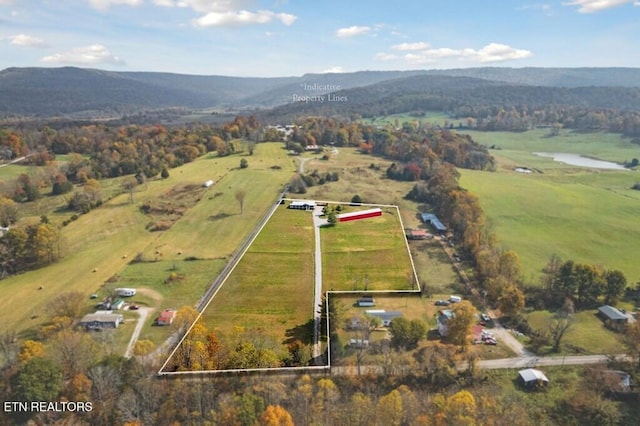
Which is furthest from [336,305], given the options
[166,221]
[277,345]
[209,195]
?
[209,195]

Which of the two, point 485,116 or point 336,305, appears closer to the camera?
point 336,305

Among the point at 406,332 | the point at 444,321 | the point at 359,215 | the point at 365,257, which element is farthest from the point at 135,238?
the point at 444,321

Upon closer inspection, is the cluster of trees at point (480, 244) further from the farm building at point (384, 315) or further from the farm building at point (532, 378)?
the farm building at point (384, 315)

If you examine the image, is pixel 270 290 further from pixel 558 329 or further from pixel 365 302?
pixel 558 329

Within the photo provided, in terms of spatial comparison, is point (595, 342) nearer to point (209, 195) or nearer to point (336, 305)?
point (336, 305)

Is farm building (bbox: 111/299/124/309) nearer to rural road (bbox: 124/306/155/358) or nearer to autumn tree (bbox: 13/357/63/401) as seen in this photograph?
rural road (bbox: 124/306/155/358)

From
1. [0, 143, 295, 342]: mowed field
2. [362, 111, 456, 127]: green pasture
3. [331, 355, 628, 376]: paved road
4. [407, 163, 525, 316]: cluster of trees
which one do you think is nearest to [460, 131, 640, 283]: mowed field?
[407, 163, 525, 316]: cluster of trees
